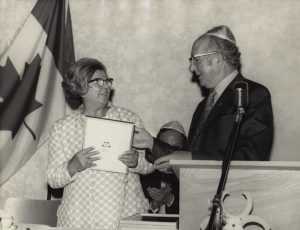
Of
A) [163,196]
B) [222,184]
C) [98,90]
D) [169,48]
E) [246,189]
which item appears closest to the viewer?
[222,184]

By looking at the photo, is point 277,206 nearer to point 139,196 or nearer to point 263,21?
point 139,196

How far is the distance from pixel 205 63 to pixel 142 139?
0.79 metres

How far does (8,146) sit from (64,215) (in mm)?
1542

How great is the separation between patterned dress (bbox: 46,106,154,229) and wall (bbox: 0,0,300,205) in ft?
4.99

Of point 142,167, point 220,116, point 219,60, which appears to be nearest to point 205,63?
point 219,60

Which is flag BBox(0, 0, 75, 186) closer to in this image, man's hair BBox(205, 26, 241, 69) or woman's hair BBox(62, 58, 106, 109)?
woman's hair BBox(62, 58, 106, 109)

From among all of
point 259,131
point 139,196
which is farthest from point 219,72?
point 139,196

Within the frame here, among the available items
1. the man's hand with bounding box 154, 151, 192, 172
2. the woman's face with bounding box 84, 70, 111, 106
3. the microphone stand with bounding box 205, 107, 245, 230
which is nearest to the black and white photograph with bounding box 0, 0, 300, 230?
the woman's face with bounding box 84, 70, 111, 106

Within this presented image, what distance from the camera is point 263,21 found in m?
4.69

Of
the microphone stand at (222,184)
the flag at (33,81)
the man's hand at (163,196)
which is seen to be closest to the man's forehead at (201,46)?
the man's hand at (163,196)

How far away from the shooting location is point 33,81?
4629 mm

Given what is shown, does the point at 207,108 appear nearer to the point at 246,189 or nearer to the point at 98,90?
the point at 98,90

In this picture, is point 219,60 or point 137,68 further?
point 137,68

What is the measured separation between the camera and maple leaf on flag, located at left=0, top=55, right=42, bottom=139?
4.52m
